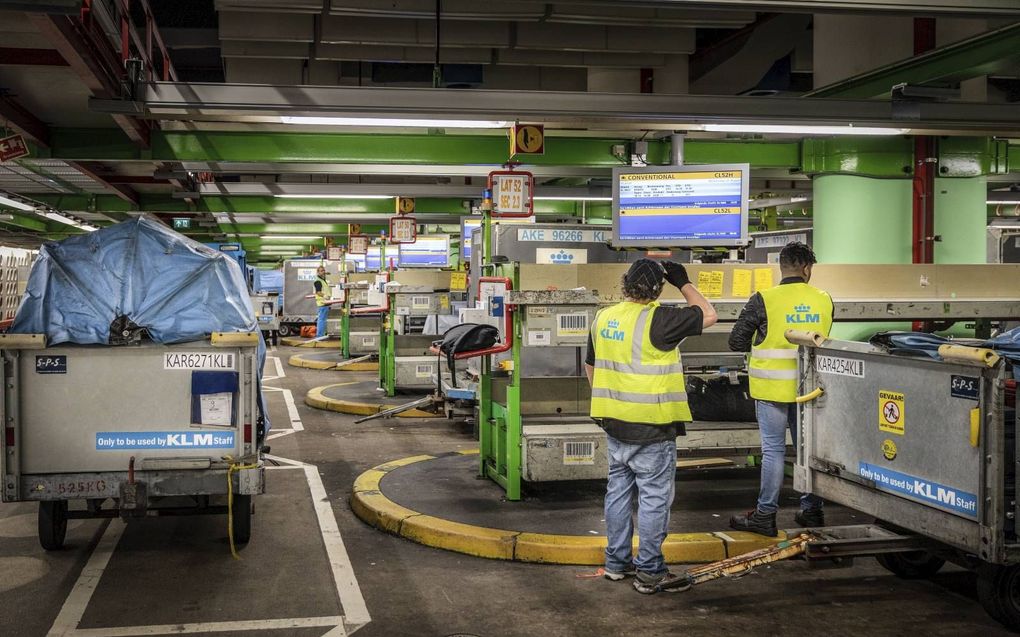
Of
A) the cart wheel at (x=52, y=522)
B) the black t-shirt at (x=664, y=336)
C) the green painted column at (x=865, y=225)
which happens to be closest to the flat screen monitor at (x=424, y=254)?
the green painted column at (x=865, y=225)

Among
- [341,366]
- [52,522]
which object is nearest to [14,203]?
[341,366]

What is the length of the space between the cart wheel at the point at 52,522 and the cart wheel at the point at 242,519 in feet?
4.07

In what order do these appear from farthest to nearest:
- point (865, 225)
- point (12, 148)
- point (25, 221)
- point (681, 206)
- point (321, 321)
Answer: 1. point (321, 321)
2. point (25, 221)
3. point (865, 225)
4. point (12, 148)
5. point (681, 206)

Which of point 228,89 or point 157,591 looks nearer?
point 157,591

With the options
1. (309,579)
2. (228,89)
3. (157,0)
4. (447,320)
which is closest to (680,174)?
(228,89)

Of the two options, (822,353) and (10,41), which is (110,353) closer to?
(10,41)

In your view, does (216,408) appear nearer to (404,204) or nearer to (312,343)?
(404,204)

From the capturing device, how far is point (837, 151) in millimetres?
12531

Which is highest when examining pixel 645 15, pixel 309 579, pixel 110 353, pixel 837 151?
pixel 645 15

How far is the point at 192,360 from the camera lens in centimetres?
644

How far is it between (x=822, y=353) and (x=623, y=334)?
4.30ft

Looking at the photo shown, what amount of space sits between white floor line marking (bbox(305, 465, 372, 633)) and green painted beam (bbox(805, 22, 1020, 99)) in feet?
24.3

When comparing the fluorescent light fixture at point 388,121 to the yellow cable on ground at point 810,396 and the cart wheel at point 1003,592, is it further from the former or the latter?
the cart wheel at point 1003,592

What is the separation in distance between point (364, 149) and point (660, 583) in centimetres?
925
